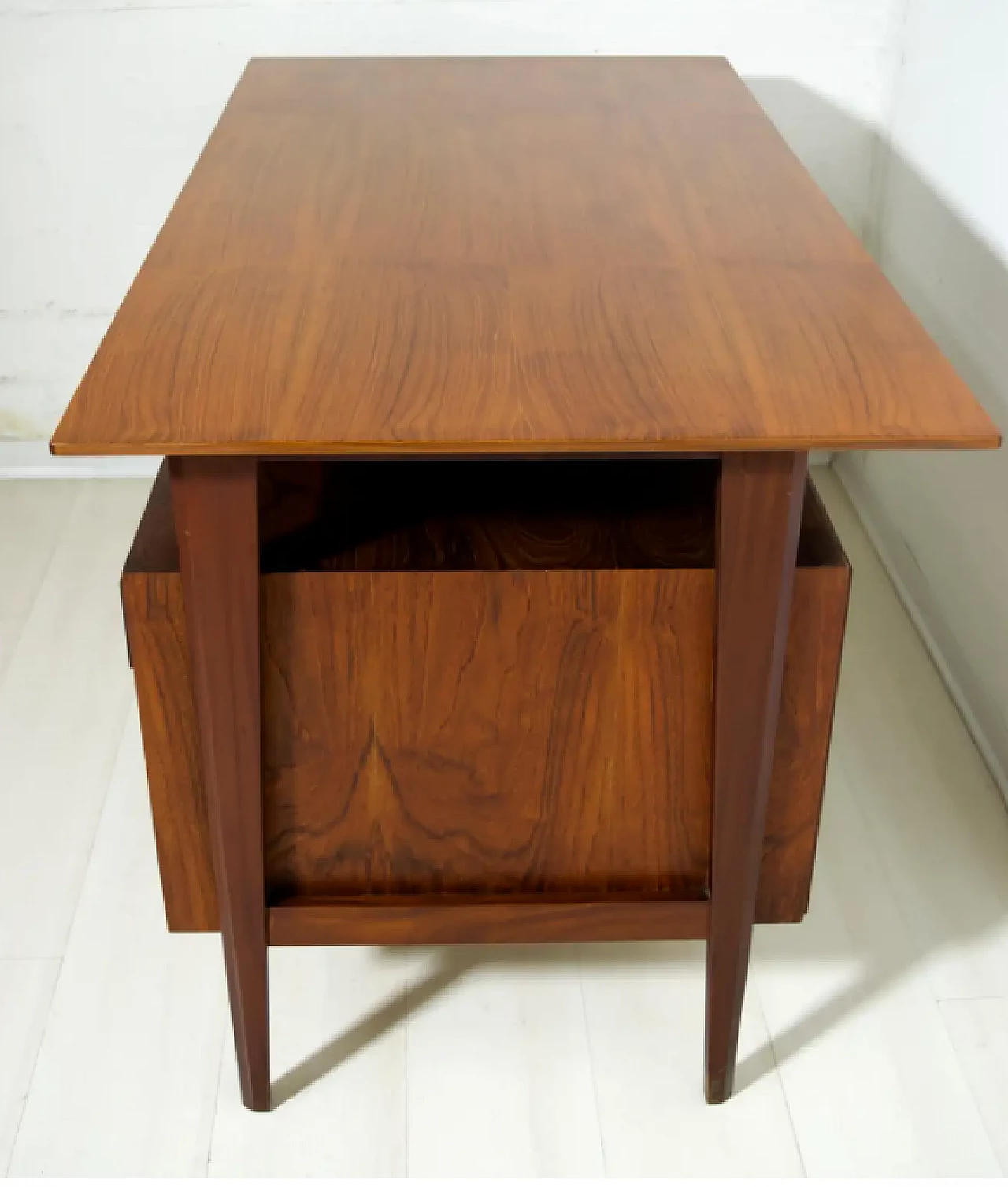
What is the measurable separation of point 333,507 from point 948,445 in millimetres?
509

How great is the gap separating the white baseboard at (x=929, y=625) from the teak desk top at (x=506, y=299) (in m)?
0.73

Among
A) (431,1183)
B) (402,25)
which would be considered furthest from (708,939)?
(402,25)

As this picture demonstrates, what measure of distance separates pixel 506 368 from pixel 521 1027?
27.7 inches

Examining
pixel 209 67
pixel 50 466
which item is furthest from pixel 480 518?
pixel 50 466

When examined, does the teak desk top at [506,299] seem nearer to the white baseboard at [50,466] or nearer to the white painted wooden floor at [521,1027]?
the white painted wooden floor at [521,1027]

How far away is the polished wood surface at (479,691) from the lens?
103 cm

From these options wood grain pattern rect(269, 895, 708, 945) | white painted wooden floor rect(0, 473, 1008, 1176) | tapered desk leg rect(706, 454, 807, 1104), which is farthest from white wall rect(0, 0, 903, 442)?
wood grain pattern rect(269, 895, 708, 945)

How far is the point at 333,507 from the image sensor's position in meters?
1.13

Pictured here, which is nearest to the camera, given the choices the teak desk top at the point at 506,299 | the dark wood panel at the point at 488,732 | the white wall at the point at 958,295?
the teak desk top at the point at 506,299

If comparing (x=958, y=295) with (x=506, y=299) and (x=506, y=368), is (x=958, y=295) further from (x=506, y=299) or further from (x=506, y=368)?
(x=506, y=368)

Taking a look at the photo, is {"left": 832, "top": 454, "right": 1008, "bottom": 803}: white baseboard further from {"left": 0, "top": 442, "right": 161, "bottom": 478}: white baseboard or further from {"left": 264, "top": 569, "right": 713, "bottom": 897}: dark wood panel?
{"left": 0, "top": 442, "right": 161, "bottom": 478}: white baseboard

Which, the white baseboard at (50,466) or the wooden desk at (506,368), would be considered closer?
the wooden desk at (506,368)

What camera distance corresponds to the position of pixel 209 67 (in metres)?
2.00

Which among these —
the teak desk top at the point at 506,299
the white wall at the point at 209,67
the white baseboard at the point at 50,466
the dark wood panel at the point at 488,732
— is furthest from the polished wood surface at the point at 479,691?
the white baseboard at the point at 50,466
